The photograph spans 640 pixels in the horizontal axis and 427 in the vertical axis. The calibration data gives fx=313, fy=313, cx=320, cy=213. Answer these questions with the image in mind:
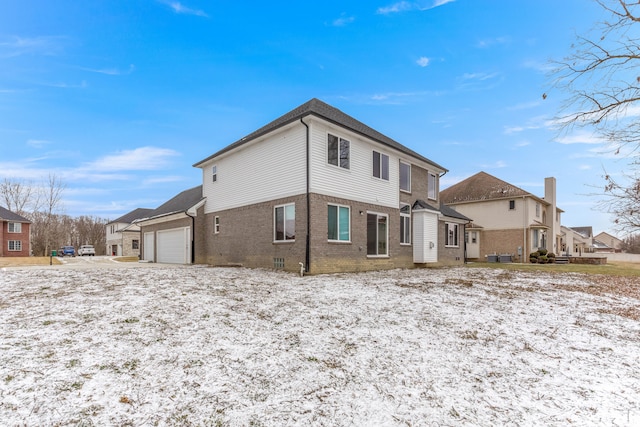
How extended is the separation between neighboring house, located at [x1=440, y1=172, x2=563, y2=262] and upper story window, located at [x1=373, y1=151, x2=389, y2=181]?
18.5m

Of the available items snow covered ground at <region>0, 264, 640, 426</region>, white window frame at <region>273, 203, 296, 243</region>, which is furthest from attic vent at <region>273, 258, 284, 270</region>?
snow covered ground at <region>0, 264, 640, 426</region>

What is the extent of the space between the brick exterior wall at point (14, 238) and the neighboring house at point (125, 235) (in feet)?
29.4

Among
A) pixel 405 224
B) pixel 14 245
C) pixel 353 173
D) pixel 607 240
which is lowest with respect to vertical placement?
pixel 607 240

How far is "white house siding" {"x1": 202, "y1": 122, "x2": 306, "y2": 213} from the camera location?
12344 millimetres

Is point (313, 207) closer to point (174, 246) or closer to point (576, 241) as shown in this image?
point (174, 246)

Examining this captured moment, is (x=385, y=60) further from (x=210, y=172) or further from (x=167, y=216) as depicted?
(x=167, y=216)

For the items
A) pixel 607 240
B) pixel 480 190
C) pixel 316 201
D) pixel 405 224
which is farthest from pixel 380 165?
pixel 607 240

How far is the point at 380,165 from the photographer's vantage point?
49.1ft

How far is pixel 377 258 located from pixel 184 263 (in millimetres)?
11450

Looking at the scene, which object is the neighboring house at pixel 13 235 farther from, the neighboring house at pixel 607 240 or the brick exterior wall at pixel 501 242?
the neighboring house at pixel 607 240

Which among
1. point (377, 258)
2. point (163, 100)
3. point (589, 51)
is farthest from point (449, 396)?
point (163, 100)

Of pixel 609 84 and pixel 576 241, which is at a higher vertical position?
pixel 609 84

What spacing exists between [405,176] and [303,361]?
1412cm

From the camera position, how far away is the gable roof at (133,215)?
43047 millimetres
